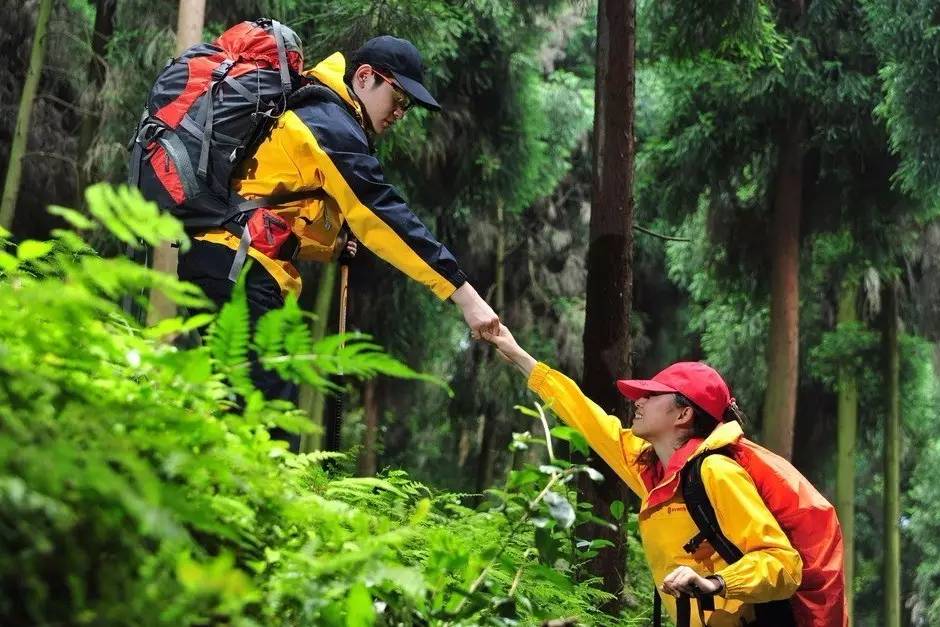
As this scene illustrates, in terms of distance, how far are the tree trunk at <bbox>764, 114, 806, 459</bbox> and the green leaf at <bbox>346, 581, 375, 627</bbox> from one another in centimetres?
1063

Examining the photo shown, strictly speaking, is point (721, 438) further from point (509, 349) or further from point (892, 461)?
point (892, 461)

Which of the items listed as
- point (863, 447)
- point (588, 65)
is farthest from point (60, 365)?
point (588, 65)

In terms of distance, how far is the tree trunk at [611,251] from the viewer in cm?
568

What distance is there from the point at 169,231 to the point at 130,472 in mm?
344

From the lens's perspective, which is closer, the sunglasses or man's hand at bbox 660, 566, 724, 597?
man's hand at bbox 660, 566, 724, 597

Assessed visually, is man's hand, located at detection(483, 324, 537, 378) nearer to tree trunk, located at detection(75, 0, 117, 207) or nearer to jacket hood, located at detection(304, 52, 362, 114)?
jacket hood, located at detection(304, 52, 362, 114)

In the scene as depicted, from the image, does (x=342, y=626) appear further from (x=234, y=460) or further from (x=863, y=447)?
(x=863, y=447)

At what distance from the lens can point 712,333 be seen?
16328mm

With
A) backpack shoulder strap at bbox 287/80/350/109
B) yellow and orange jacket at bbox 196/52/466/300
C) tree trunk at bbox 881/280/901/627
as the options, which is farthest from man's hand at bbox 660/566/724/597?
tree trunk at bbox 881/280/901/627

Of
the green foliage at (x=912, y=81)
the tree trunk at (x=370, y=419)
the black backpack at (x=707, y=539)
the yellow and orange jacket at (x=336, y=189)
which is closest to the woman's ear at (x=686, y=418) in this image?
the black backpack at (x=707, y=539)

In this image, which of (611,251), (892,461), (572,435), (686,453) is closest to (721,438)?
(686,453)

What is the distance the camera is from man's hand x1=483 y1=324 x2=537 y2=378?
400 cm

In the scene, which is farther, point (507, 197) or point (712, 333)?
A: point (712, 333)

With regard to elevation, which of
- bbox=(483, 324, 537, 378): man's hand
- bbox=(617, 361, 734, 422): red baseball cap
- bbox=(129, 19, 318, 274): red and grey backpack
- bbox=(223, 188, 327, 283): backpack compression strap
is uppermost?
bbox=(129, 19, 318, 274): red and grey backpack
